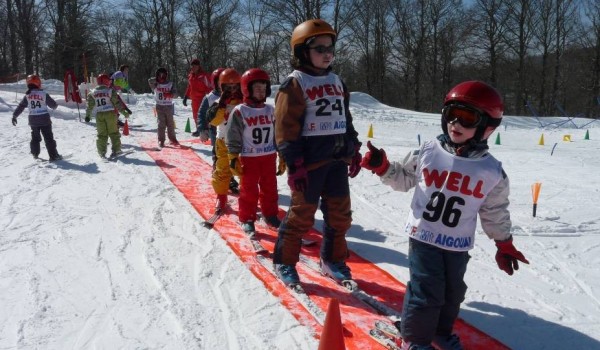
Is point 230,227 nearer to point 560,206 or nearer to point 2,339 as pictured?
point 2,339

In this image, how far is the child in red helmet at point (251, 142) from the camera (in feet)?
16.8

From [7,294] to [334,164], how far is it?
2.87 meters

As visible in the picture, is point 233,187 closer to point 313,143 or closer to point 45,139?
point 313,143

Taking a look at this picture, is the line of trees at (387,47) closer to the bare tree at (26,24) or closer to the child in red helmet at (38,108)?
the bare tree at (26,24)

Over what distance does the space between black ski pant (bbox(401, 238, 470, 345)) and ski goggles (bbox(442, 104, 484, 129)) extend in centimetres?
77

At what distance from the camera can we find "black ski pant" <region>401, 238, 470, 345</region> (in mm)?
2883

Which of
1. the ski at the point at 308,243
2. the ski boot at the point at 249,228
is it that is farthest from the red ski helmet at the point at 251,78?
the ski at the point at 308,243

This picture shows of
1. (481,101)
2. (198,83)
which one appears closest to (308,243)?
(481,101)

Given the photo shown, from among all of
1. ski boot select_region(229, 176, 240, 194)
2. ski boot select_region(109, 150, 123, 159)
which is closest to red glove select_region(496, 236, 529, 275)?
ski boot select_region(229, 176, 240, 194)

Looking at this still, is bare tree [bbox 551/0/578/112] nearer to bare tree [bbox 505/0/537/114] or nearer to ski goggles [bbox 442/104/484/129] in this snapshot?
bare tree [bbox 505/0/537/114]

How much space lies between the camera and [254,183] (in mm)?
5254

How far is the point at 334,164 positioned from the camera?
3955 millimetres

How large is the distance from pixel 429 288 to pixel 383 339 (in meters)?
0.58

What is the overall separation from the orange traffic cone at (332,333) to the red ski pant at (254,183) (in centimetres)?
262
